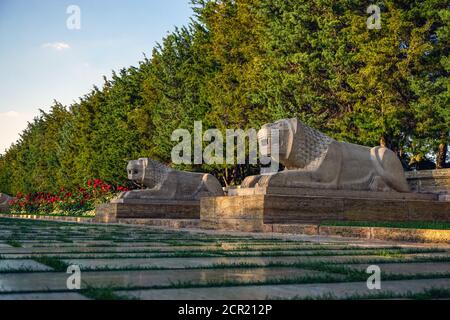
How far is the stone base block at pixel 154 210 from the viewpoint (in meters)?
20.0

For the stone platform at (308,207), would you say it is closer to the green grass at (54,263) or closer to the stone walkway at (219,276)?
the stone walkway at (219,276)

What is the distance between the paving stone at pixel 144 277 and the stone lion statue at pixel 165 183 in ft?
53.7

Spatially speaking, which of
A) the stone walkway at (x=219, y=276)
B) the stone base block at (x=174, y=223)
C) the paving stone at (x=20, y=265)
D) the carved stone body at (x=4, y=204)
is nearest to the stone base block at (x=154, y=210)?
the stone base block at (x=174, y=223)

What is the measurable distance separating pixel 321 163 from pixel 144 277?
9.62 metres

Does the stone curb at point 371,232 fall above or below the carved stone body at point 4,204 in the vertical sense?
below

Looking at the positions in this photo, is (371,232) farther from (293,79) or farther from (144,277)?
(293,79)

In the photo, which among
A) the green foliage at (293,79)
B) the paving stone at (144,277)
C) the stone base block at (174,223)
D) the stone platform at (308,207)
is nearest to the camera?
the paving stone at (144,277)

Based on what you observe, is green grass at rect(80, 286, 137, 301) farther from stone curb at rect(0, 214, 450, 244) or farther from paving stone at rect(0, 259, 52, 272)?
stone curb at rect(0, 214, 450, 244)

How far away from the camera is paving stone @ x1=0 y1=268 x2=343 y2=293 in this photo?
2942 millimetres

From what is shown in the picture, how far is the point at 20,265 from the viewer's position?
3854mm

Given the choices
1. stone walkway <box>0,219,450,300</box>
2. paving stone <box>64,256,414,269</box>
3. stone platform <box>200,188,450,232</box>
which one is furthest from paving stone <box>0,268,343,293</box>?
stone platform <box>200,188,450,232</box>

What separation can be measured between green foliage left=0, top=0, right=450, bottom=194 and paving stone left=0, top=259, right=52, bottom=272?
43.3ft
